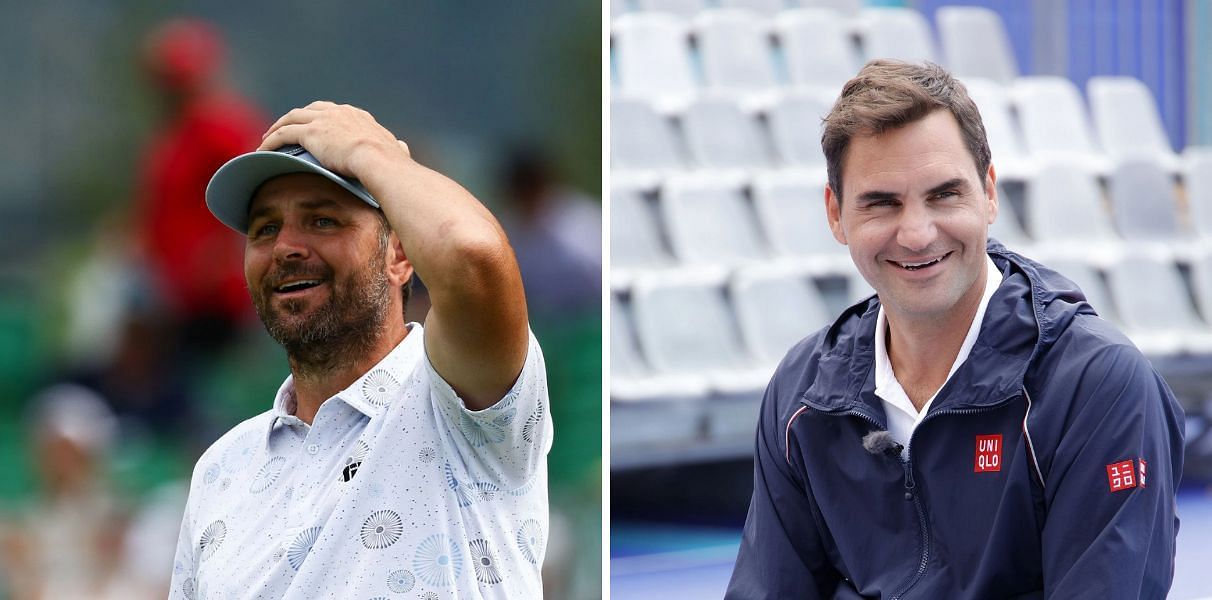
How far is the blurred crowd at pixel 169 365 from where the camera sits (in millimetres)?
2545

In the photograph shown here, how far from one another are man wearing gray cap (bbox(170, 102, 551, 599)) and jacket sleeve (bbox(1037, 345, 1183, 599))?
52cm

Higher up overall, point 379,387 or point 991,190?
point 991,190

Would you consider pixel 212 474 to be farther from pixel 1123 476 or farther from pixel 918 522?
pixel 1123 476

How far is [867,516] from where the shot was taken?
1417mm

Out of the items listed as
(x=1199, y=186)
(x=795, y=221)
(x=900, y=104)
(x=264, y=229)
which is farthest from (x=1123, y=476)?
(x=1199, y=186)

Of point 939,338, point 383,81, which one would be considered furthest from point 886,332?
point 383,81

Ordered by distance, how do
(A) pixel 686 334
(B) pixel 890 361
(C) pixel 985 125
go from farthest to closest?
(C) pixel 985 125, (A) pixel 686 334, (B) pixel 890 361

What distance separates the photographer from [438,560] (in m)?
1.21

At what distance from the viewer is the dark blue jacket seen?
1229mm

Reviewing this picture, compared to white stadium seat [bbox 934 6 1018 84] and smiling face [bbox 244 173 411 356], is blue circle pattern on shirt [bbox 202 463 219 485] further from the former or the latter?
white stadium seat [bbox 934 6 1018 84]

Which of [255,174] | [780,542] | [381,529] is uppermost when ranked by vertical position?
[255,174]

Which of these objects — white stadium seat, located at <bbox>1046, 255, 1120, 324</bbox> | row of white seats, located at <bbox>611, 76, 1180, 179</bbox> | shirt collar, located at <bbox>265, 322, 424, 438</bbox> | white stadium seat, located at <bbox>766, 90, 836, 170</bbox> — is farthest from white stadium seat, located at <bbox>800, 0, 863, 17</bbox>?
shirt collar, located at <bbox>265, 322, 424, 438</bbox>

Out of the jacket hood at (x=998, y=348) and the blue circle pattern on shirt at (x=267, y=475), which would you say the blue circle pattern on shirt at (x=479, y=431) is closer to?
the blue circle pattern on shirt at (x=267, y=475)

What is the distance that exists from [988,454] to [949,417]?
0.18ft
